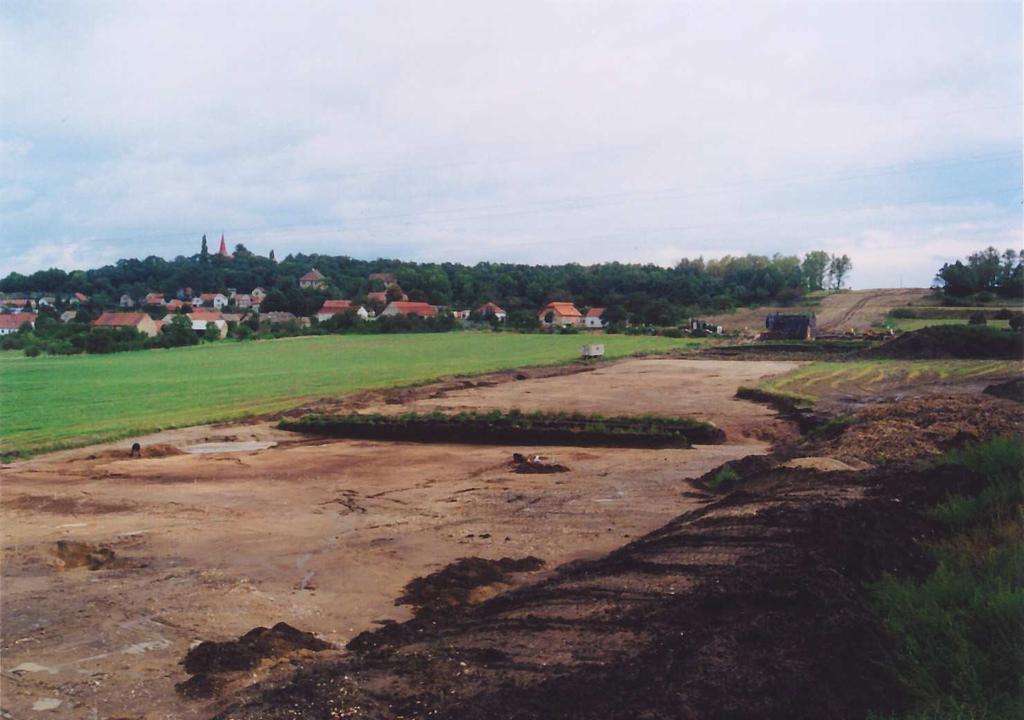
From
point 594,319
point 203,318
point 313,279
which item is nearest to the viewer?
point 203,318

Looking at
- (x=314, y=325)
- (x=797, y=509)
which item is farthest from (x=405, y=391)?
(x=314, y=325)

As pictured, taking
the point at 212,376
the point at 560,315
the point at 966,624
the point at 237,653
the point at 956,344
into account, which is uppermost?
the point at 560,315

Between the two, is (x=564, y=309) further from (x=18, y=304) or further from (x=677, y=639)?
(x=677, y=639)

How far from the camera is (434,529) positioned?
48.8ft

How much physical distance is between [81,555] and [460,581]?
636cm

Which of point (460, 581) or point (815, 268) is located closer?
point (460, 581)

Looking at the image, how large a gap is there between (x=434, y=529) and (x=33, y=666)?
7.38 meters

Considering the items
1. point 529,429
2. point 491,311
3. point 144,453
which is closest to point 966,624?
point 529,429

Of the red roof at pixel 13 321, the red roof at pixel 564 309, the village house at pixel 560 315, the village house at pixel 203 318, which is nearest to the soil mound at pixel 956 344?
the village house at pixel 560 315

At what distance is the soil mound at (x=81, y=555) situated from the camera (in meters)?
12.6

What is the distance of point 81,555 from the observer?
12992 mm

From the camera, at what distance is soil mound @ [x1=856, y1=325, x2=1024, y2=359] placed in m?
54.4

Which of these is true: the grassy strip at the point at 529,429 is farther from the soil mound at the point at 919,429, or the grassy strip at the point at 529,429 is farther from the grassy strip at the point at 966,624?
the grassy strip at the point at 966,624

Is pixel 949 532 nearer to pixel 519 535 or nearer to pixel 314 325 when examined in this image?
pixel 519 535
